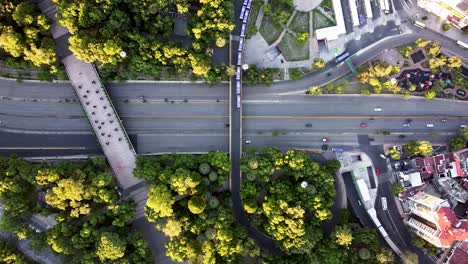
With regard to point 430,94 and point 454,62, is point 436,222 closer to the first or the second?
point 430,94

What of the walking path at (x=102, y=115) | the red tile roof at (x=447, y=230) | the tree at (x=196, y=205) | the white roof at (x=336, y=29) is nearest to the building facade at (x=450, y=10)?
the white roof at (x=336, y=29)

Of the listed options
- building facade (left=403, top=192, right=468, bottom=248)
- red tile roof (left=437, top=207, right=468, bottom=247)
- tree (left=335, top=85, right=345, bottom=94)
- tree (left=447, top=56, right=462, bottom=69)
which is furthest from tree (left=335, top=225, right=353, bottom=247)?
tree (left=447, top=56, right=462, bottom=69)

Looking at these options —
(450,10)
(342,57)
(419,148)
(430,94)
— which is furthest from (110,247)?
(450,10)

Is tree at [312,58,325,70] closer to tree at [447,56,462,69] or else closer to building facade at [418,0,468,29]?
building facade at [418,0,468,29]

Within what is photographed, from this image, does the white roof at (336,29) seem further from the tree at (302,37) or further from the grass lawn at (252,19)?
the grass lawn at (252,19)

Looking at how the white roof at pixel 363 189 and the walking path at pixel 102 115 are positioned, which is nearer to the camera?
the walking path at pixel 102 115

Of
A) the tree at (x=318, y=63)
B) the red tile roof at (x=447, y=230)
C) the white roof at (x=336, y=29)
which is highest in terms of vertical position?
the white roof at (x=336, y=29)

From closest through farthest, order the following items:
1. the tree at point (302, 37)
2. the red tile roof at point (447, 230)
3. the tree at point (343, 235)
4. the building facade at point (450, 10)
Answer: the red tile roof at point (447, 230) < the tree at point (343, 235) < the tree at point (302, 37) < the building facade at point (450, 10)
